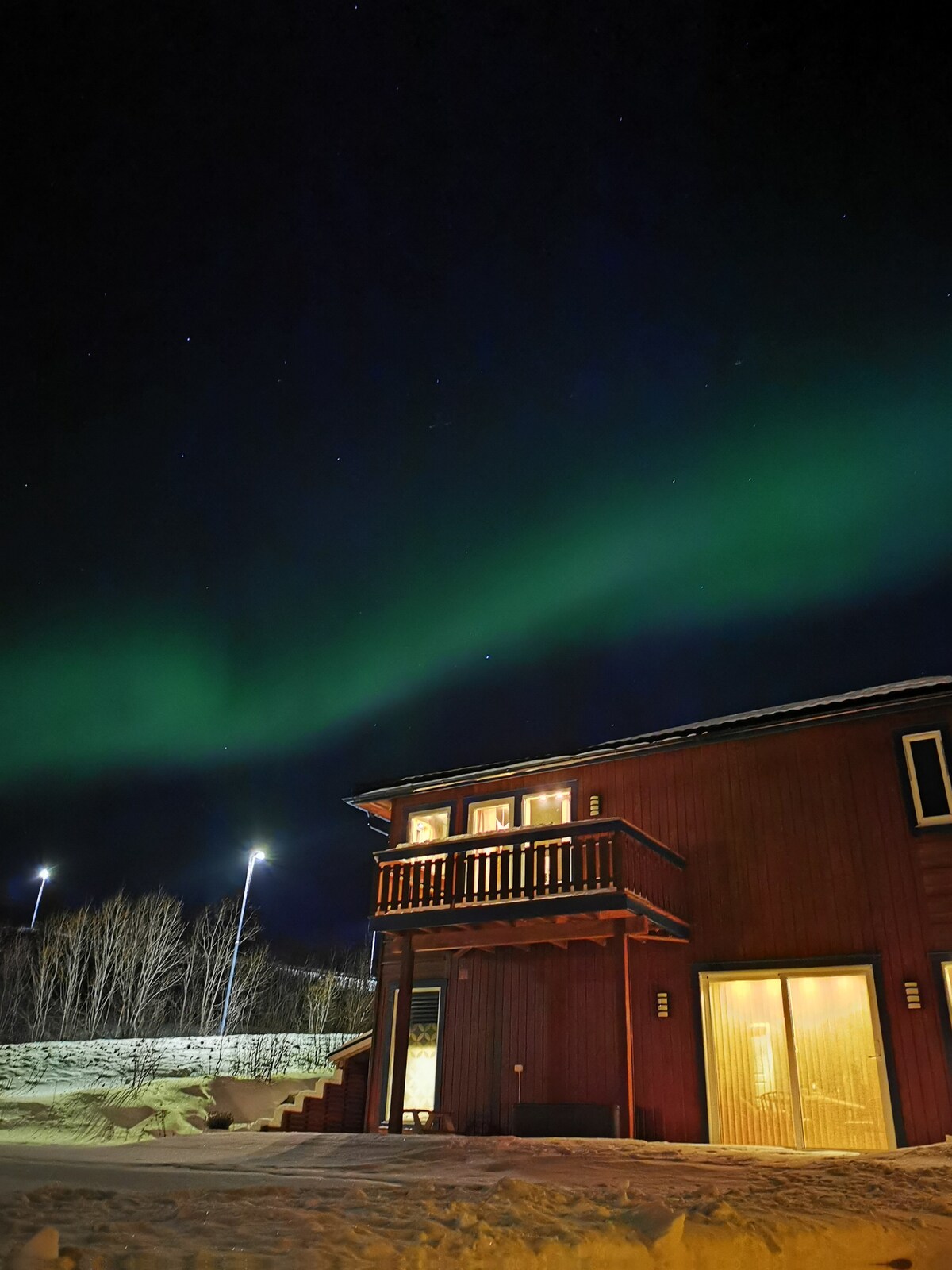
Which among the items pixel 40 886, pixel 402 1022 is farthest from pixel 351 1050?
pixel 40 886

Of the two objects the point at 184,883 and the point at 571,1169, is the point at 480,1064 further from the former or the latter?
the point at 184,883

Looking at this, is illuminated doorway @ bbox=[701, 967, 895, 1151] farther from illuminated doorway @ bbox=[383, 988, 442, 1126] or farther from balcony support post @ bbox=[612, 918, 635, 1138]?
illuminated doorway @ bbox=[383, 988, 442, 1126]

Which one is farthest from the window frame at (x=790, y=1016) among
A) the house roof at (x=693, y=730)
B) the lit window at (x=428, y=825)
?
the lit window at (x=428, y=825)

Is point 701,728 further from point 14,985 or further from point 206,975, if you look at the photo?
point 14,985

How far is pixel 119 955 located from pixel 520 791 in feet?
110

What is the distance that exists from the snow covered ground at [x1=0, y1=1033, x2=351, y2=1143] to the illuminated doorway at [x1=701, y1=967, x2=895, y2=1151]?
1036 centimetres

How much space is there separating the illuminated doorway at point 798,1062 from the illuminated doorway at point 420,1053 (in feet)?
16.0

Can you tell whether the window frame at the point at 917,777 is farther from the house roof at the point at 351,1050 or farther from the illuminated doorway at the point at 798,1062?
the house roof at the point at 351,1050

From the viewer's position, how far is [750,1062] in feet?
43.3

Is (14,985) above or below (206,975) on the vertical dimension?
below

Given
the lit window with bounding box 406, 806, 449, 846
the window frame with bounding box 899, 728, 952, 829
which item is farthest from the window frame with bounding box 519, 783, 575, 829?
the window frame with bounding box 899, 728, 952, 829

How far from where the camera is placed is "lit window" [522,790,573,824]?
1659cm

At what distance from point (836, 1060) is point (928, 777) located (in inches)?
166

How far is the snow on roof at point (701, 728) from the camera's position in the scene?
13508 mm
